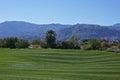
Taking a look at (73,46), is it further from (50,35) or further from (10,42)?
(10,42)

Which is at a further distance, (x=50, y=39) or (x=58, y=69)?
(x=50, y=39)

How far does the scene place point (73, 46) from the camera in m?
130

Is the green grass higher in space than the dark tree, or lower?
lower

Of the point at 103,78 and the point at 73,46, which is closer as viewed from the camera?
the point at 103,78

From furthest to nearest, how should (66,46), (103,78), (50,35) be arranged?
(50,35)
(66,46)
(103,78)

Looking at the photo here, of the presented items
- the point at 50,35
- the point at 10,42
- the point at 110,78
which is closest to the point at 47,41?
the point at 50,35

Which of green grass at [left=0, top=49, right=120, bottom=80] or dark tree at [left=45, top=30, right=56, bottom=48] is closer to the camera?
green grass at [left=0, top=49, right=120, bottom=80]

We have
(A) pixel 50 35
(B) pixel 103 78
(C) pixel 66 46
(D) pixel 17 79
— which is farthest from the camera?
(A) pixel 50 35

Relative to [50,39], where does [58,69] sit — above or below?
below

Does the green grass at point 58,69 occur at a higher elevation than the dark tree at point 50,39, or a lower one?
lower

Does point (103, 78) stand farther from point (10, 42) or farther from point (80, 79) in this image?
point (10, 42)

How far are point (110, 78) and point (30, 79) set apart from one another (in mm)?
7224

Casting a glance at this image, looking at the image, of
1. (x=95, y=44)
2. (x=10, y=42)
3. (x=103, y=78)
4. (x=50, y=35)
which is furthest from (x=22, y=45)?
(x=103, y=78)

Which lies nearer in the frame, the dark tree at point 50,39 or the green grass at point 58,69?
the green grass at point 58,69
